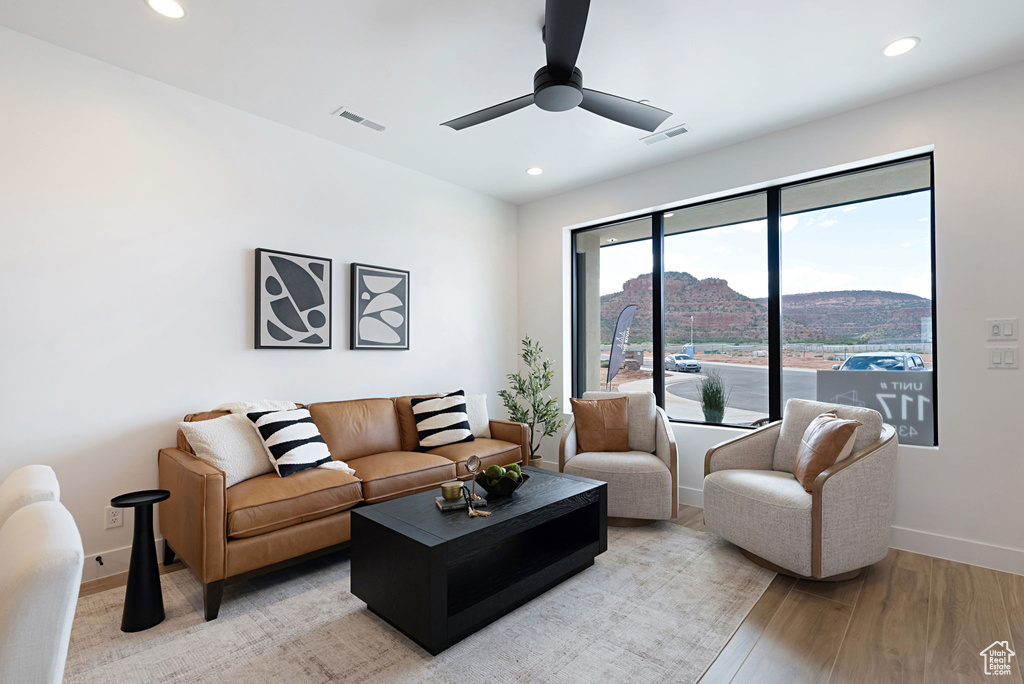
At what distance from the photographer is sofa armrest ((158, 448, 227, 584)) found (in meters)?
2.23

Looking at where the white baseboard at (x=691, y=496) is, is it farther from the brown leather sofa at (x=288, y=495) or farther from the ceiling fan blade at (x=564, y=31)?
the ceiling fan blade at (x=564, y=31)

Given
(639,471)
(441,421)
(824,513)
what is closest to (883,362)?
(824,513)

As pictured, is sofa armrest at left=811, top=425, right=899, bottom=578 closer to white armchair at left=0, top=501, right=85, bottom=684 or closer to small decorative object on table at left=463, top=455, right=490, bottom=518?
small decorative object on table at left=463, top=455, right=490, bottom=518

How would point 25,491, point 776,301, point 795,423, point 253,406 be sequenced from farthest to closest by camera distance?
point 776,301 < point 795,423 < point 253,406 < point 25,491

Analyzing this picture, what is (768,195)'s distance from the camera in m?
3.83

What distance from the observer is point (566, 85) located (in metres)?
2.23

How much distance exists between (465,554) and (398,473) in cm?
113

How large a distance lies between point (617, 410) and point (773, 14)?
2.60 m

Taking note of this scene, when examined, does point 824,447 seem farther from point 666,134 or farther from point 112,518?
point 112,518

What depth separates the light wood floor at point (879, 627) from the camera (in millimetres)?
1872

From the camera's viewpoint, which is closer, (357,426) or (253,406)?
(253,406)

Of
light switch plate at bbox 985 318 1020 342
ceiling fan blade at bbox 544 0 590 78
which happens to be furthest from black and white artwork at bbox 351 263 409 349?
light switch plate at bbox 985 318 1020 342

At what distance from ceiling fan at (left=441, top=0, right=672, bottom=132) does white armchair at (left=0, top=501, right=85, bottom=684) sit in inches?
83.2

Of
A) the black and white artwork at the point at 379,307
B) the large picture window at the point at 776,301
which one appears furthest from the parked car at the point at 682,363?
the black and white artwork at the point at 379,307
